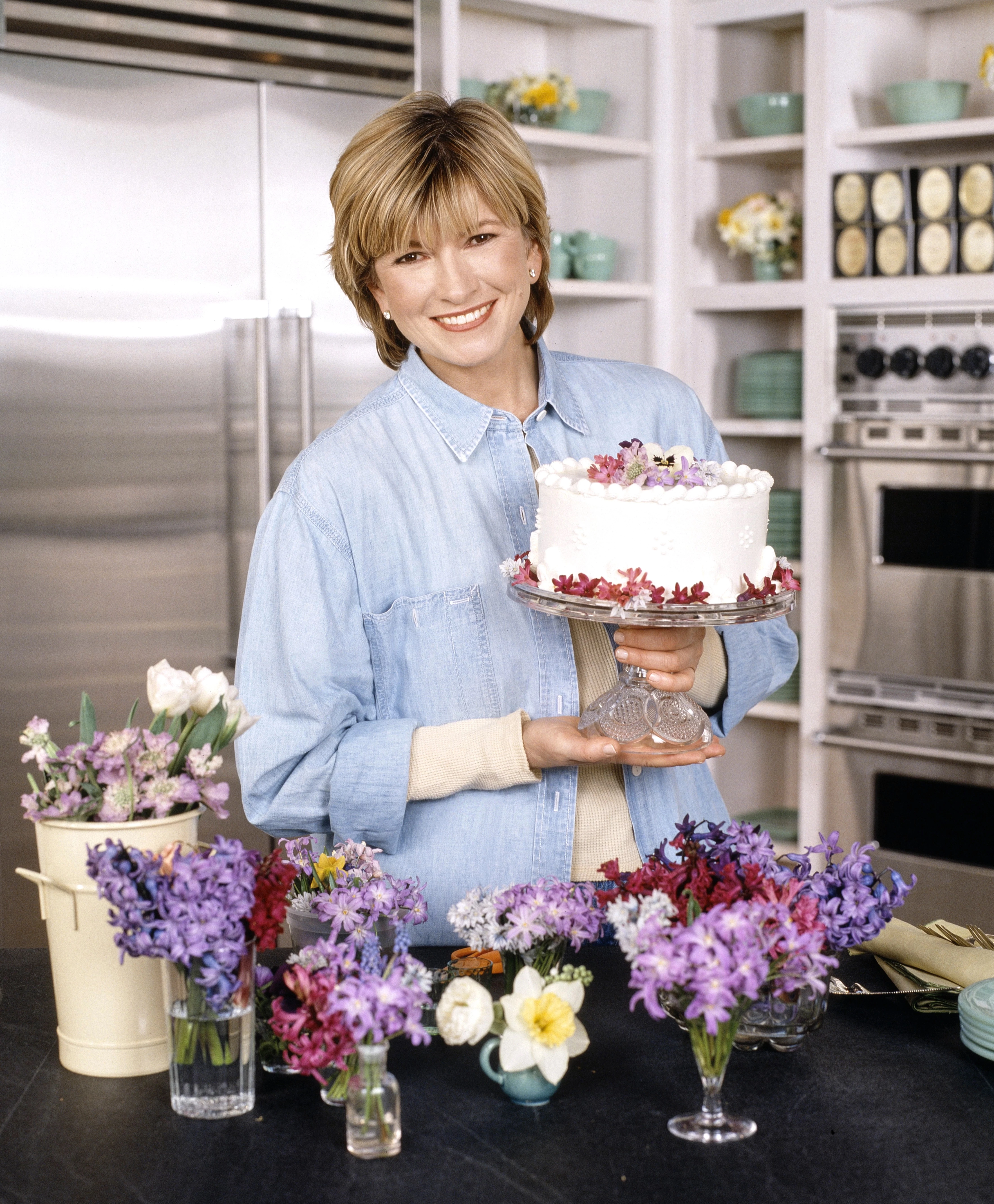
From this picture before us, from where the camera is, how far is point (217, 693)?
125cm

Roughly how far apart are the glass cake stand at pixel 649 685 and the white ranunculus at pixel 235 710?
323mm

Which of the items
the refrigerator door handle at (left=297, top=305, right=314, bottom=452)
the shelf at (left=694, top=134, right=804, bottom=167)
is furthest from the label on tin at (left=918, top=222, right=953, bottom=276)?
the refrigerator door handle at (left=297, top=305, right=314, bottom=452)

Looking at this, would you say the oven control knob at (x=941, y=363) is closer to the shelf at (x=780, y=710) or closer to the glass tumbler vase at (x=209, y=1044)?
the shelf at (x=780, y=710)

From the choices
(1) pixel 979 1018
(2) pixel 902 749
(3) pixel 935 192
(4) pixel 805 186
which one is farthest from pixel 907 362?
(1) pixel 979 1018

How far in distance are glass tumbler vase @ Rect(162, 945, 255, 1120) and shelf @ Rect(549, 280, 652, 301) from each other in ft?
8.39

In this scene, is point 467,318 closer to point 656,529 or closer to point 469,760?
point 656,529

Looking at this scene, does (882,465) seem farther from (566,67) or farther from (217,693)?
(217,693)

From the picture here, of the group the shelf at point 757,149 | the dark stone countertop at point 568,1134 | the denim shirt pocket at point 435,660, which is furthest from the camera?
the shelf at point 757,149

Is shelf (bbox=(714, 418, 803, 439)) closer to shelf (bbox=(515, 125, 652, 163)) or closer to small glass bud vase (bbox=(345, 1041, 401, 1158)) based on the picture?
shelf (bbox=(515, 125, 652, 163))

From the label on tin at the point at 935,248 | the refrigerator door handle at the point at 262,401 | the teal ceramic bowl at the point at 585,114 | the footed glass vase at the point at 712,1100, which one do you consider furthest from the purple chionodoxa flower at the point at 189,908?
the teal ceramic bowl at the point at 585,114

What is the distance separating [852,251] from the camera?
3.49m

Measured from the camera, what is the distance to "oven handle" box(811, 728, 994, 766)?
3373 millimetres

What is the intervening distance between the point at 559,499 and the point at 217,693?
43 centimetres

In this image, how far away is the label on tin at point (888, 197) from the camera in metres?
3.40
